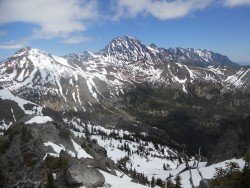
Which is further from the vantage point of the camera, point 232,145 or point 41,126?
point 232,145

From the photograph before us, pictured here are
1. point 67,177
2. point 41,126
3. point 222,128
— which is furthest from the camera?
point 222,128

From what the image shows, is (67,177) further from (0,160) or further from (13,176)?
(0,160)

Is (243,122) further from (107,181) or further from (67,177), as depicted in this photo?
A: (67,177)

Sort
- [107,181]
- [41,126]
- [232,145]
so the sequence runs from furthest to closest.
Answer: [232,145] < [41,126] < [107,181]

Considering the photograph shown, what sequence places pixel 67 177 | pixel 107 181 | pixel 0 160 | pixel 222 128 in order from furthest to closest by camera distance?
1. pixel 222 128
2. pixel 0 160
3. pixel 107 181
4. pixel 67 177

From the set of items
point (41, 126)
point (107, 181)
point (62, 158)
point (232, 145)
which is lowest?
point (232, 145)

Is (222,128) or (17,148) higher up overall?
(17,148)

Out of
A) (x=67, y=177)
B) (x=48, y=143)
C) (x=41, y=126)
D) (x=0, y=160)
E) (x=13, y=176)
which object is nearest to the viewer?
(x=67, y=177)

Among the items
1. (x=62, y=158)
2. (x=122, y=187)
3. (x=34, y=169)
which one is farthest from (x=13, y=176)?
(x=122, y=187)

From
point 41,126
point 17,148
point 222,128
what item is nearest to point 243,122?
point 222,128
